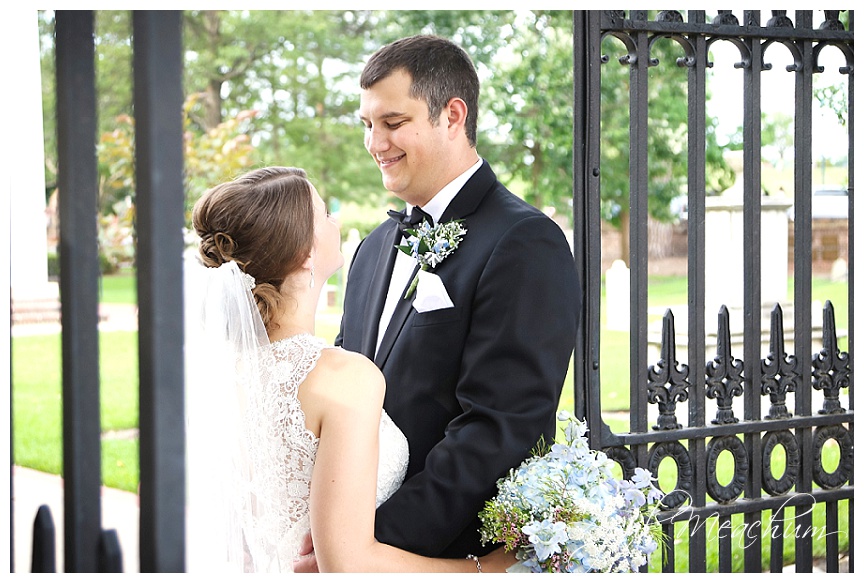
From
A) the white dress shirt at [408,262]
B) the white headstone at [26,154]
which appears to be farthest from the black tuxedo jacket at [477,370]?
the white headstone at [26,154]

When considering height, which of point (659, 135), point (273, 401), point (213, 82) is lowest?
point (273, 401)

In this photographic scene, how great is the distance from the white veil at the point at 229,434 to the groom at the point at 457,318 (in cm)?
37

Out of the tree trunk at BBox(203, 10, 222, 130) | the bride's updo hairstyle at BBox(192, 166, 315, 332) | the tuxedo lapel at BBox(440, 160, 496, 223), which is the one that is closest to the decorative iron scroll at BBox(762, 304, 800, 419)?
the tuxedo lapel at BBox(440, 160, 496, 223)

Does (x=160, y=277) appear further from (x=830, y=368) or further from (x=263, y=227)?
(x=830, y=368)

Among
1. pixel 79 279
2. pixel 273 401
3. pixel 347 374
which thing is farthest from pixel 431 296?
pixel 79 279

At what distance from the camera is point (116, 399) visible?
32.8 feet

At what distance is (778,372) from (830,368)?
0.27m

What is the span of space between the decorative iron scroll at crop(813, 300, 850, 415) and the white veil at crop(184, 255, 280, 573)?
245 centimetres

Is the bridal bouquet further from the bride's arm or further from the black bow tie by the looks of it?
the black bow tie

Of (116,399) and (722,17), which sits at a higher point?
(722,17)

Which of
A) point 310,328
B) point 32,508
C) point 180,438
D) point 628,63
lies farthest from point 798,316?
point 32,508

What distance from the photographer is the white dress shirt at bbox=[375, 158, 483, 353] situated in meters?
2.92

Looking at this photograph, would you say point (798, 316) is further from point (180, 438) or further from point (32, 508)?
point (32, 508)

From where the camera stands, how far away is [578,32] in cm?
318
